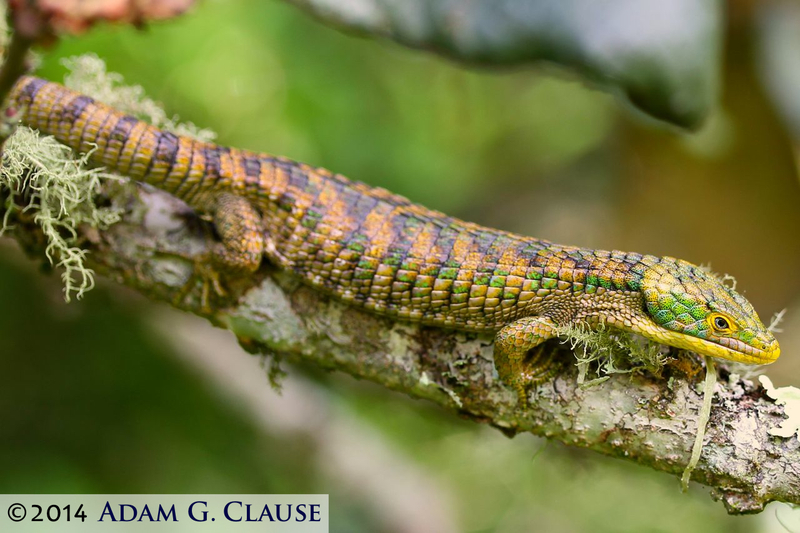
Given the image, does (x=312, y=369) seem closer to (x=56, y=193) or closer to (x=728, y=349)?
(x=56, y=193)

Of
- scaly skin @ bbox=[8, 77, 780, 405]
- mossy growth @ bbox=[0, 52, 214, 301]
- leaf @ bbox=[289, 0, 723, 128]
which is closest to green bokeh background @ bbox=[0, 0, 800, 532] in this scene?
mossy growth @ bbox=[0, 52, 214, 301]

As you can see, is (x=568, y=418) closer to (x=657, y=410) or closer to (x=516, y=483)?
(x=657, y=410)

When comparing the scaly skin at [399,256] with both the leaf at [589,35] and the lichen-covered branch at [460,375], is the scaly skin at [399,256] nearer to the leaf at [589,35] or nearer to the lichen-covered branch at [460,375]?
the lichen-covered branch at [460,375]

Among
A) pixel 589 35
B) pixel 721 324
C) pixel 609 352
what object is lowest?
pixel 609 352

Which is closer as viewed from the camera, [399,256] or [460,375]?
[460,375]

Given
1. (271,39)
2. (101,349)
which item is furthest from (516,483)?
(271,39)

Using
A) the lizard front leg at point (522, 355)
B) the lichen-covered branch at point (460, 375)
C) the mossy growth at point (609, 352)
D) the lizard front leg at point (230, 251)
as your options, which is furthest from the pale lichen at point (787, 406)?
the lizard front leg at point (230, 251)

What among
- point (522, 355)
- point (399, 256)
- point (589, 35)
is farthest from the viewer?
point (399, 256)

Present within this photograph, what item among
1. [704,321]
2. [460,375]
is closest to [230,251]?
[460,375]
